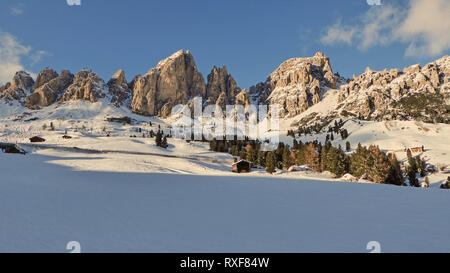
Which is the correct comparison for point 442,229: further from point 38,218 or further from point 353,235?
point 38,218

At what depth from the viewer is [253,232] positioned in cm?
1049

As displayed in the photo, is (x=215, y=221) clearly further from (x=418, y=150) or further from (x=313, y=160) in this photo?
(x=418, y=150)

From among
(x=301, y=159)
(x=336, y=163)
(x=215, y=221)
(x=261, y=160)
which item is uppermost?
(x=215, y=221)

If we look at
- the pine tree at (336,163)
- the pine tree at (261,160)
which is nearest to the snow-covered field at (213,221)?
the pine tree at (336,163)

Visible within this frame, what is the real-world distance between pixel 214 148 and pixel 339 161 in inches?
2874

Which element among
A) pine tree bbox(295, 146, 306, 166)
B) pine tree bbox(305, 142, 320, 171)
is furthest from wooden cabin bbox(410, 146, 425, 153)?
pine tree bbox(305, 142, 320, 171)

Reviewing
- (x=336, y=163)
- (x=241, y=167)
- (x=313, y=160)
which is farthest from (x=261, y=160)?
(x=336, y=163)

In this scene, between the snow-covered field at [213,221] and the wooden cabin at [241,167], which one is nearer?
the snow-covered field at [213,221]

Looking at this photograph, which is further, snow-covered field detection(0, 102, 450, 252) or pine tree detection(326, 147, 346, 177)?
pine tree detection(326, 147, 346, 177)

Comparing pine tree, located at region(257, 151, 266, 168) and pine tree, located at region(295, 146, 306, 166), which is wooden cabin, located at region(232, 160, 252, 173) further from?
pine tree, located at region(295, 146, 306, 166)

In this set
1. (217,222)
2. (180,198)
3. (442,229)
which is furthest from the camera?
(180,198)

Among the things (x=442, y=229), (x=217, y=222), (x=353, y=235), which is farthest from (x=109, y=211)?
(x=442, y=229)

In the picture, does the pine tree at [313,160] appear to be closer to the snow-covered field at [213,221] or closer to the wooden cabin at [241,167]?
the wooden cabin at [241,167]
